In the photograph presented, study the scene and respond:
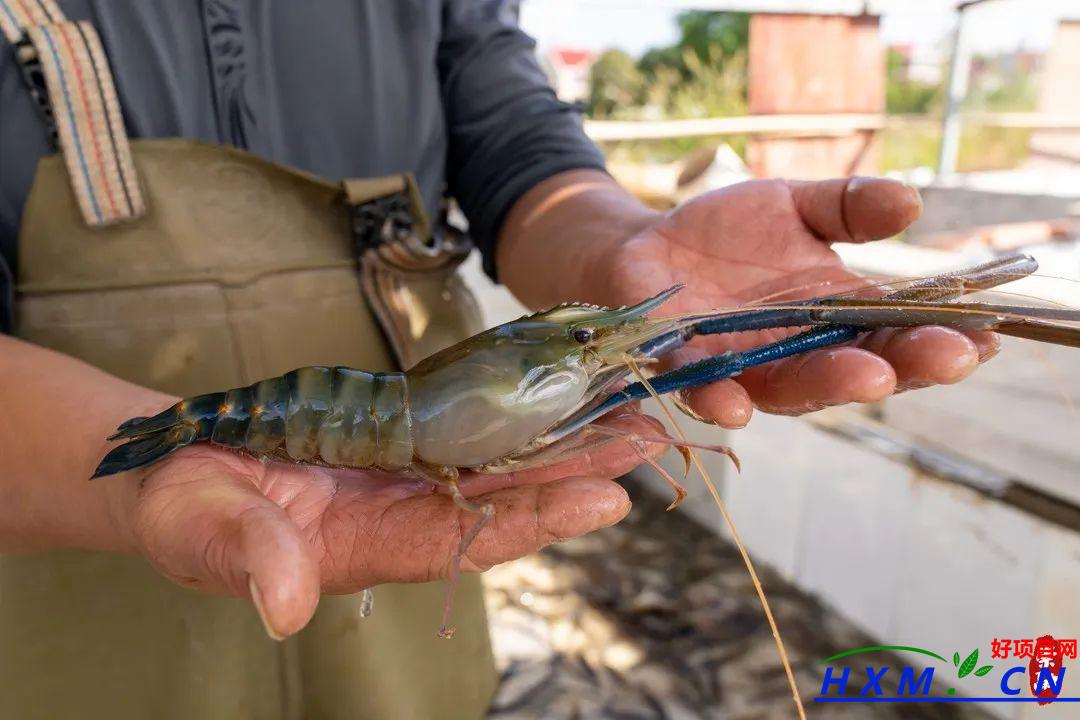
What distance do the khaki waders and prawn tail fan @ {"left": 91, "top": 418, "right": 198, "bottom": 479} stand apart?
0.87ft

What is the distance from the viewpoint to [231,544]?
0.85 meters

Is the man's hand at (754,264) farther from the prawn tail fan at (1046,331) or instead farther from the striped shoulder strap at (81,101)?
the striped shoulder strap at (81,101)

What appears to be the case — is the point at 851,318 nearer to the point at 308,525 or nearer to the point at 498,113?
the point at 308,525

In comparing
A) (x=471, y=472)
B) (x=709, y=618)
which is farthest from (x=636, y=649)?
(x=471, y=472)

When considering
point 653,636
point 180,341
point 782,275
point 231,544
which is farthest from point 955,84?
point 231,544

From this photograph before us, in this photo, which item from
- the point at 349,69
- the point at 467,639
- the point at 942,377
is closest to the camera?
the point at 942,377

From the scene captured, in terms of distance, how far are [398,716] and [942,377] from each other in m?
1.18

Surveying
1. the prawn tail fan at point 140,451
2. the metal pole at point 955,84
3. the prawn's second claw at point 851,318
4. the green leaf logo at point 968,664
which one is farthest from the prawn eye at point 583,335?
the metal pole at point 955,84

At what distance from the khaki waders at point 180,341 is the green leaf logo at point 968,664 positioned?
1613 mm

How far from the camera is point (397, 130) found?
5.44 feet

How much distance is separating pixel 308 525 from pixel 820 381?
0.74 meters

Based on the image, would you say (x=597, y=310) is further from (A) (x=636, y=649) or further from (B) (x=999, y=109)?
(B) (x=999, y=109)

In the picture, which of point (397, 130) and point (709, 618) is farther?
point (709, 618)

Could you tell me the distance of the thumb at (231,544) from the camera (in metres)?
0.80
